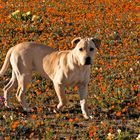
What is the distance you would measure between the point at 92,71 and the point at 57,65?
12.2ft

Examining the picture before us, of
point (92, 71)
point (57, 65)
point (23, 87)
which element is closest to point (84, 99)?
point (57, 65)

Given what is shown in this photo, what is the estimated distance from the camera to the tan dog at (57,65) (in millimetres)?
9180

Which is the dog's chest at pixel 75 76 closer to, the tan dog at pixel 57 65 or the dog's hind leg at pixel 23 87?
the tan dog at pixel 57 65

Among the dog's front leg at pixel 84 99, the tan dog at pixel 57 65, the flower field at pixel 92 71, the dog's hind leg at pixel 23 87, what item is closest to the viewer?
the flower field at pixel 92 71

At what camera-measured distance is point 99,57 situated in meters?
15.2

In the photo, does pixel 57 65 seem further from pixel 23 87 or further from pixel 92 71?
pixel 92 71

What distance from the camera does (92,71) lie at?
44.0 ft

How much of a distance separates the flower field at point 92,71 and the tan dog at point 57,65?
59 centimetres

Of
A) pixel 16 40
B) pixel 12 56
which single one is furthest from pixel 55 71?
Answer: pixel 16 40

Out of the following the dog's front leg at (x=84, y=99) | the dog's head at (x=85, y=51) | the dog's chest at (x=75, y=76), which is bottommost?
the dog's front leg at (x=84, y=99)

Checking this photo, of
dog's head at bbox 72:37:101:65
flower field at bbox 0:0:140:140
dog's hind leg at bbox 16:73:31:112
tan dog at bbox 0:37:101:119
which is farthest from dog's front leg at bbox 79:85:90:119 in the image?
dog's hind leg at bbox 16:73:31:112

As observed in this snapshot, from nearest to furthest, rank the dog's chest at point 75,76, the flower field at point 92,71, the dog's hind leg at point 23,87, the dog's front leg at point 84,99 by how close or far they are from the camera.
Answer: the flower field at point 92,71 → the dog's chest at point 75,76 → the dog's front leg at point 84,99 → the dog's hind leg at point 23,87

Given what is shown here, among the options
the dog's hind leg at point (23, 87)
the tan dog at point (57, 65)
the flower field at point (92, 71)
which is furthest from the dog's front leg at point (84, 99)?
the dog's hind leg at point (23, 87)

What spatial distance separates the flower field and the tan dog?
586 mm
